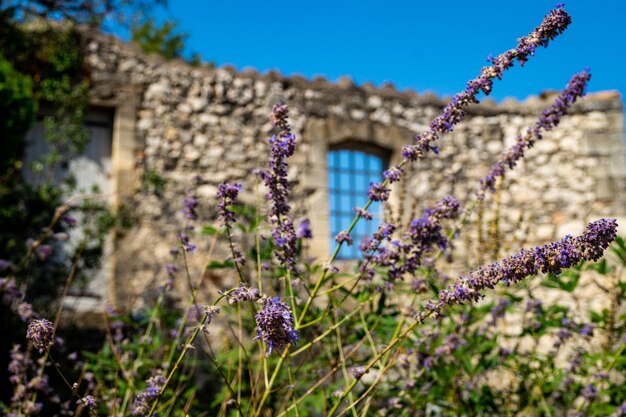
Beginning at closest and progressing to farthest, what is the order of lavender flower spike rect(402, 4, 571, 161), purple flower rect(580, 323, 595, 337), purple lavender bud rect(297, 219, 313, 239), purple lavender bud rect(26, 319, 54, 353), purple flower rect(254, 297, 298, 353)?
purple flower rect(254, 297, 298, 353), purple lavender bud rect(26, 319, 54, 353), lavender flower spike rect(402, 4, 571, 161), purple lavender bud rect(297, 219, 313, 239), purple flower rect(580, 323, 595, 337)

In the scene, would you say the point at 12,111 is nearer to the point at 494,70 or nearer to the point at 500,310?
the point at 500,310

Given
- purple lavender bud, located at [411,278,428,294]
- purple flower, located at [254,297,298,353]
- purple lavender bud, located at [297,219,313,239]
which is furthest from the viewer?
purple lavender bud, located at [297,219,313,239]

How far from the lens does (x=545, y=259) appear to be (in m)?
1.58

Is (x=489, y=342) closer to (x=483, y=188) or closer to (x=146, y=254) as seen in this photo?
(x=483, y=188)

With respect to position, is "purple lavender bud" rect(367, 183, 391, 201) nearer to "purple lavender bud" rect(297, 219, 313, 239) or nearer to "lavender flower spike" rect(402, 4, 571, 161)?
"lavender flower spike" rect(402, 4, 571, 161)

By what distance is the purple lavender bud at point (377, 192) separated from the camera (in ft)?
6.98

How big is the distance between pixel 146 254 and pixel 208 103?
1764mm

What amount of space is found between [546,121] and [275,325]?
4.51 ft

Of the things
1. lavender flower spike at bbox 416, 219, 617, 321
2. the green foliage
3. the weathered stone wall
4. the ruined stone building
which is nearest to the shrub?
lavender flower spike at bbox 416, 219, 617, 321

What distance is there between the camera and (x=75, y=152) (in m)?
7.52

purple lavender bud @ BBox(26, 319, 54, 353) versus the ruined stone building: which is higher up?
the ruined stone building

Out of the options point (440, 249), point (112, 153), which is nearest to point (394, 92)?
point (112, 153)

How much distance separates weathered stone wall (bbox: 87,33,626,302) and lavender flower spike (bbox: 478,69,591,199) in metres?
4.21

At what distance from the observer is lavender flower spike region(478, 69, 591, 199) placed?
8.00ft
